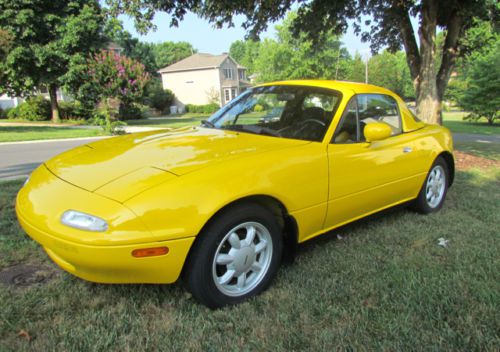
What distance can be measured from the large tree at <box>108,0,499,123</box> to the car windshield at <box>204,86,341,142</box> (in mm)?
4363

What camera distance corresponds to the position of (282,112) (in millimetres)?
3658

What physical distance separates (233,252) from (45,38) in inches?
963

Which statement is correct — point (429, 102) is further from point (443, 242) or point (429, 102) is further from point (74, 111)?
point (74, 111)

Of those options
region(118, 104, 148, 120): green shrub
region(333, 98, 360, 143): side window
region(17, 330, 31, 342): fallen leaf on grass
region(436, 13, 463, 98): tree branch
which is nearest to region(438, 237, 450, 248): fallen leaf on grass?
region(333, 98, 360, 143): side window

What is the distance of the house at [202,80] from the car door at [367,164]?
42.7m

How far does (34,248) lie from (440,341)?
3.16 meters

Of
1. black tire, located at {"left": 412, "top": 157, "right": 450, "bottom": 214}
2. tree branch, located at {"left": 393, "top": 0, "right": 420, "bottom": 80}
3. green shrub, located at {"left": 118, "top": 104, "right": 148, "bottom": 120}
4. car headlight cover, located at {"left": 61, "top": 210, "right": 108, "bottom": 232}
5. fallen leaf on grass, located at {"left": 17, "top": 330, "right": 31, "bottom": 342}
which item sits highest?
tree branch, located at {"left": 393, "top": 0, "right": 420, "bottom": 80}

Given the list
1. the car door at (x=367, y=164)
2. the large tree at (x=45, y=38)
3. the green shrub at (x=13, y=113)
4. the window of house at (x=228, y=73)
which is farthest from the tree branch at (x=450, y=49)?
the window of house at (x=228, y=73)

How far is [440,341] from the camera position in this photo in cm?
211

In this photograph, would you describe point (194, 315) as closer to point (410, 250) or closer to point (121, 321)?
point (121, 321)

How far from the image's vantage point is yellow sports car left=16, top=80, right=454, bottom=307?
82.7 inches

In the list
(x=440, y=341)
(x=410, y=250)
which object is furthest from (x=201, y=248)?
(x=410, y=250)

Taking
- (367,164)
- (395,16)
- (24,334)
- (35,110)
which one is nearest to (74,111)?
(35,110)

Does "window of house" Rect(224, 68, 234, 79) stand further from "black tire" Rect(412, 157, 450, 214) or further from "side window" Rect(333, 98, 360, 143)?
"side window" Rect(333, 98, 360, 143)
